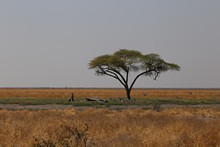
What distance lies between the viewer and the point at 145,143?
10.6 metres

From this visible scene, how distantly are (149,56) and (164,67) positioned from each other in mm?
3204

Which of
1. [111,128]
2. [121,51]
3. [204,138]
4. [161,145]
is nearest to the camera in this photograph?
[161,145]

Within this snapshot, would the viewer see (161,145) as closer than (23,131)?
Yes

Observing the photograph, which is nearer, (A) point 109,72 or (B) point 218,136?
(B) point 218,136

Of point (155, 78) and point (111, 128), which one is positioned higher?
point (155, 78)

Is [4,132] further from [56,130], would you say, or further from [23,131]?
[56,130]

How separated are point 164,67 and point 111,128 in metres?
48.0

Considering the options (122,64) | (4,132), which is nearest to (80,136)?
(4,132)

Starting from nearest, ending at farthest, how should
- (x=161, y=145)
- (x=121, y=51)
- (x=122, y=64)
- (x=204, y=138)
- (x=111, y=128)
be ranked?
(x=161, y=145) → (x=204, y=138) → (x=111, y=128) → (x=122, y=64) → (x=121, y=51)

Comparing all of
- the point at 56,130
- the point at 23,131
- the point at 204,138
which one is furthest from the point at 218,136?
the point at 23,131

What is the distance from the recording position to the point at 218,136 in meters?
11.3

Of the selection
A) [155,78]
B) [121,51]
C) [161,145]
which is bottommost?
[161,145]

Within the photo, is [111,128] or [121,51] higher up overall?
[121,51]

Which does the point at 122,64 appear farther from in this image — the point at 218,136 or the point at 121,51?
the point at 218,136
